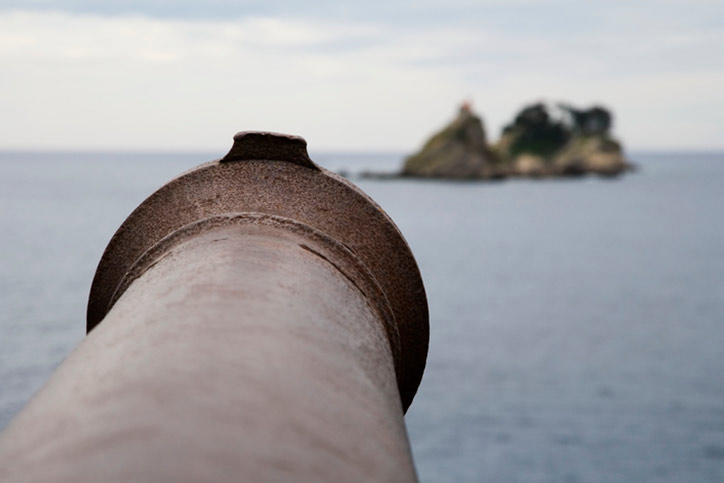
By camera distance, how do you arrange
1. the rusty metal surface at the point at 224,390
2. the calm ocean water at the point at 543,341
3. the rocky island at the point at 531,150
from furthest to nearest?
1. the rocky island at the point at 531,150
2. the calm ocean water at the point at 543,341
3. the rusty metal surface at the point at 224,390

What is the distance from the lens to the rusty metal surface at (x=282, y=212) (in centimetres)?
288

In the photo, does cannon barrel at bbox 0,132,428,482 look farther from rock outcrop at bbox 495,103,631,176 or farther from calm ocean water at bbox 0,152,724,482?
rock outcrop at bbox 495,103,631,176

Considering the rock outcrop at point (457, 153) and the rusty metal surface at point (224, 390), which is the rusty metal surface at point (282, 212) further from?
the rock outcrop at point (457, 153)

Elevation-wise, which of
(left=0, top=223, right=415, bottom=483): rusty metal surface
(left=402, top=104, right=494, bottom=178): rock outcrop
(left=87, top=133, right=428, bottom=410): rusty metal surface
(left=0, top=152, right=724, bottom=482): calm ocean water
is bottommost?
(left=0, top=152, right=724, bottom=482): calm ocean water

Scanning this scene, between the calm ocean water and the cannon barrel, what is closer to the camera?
the cannon barrel

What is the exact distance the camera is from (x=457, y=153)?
369 ft

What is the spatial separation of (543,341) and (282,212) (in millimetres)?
28181

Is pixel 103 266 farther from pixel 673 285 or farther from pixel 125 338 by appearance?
pixel 673 285

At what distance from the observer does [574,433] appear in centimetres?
2167

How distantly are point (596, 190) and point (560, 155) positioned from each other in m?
13.9

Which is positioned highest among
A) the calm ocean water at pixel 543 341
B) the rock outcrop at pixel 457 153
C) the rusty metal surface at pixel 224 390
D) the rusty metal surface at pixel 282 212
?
the rock outcrop at pixel 457 153

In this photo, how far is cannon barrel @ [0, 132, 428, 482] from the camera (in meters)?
1.34

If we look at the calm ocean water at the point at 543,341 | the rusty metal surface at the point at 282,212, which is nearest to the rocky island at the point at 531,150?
the calm ocean water at the point at 543,341

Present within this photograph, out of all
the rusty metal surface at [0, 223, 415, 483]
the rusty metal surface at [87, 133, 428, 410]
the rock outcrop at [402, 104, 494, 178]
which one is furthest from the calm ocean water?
the rock outcrop at [402, 104, 494, 178]
